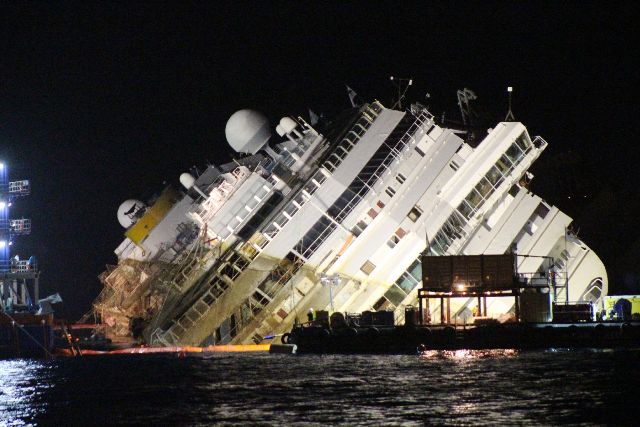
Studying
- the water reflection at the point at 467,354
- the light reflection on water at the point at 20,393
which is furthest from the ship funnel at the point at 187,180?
the water reflection at the point at 467,354

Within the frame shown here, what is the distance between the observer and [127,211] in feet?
416

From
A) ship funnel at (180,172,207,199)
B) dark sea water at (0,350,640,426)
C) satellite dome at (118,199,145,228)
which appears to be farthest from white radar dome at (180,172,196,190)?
dark sea water at (0,350,640,426)

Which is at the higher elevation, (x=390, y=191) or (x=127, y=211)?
(x=127, y=211)

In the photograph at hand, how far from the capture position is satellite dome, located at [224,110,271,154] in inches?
3937

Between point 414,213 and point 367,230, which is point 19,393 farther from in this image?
point 414,213

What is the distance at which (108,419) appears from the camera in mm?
49375

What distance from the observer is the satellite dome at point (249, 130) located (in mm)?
100000

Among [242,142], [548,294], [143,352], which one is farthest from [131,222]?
[548,294]

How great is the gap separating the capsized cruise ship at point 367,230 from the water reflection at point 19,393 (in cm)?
1114

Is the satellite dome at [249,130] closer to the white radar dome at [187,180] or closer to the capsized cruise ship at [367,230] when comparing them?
the capsized cruise ship at [367,230]

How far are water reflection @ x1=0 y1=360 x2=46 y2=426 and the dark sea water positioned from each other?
0.07 metres

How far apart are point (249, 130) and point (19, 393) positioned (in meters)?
43.3

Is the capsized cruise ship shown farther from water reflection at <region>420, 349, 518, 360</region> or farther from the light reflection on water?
the light reflection on water

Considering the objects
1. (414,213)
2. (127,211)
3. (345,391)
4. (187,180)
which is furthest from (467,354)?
(127,211)
